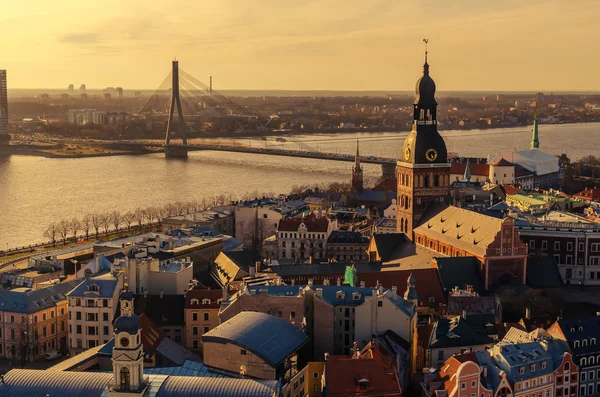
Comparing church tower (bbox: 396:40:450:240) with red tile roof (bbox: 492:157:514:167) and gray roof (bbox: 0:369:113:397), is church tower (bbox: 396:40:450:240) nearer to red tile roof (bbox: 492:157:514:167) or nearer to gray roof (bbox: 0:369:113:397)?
gray roof (bbox: 0:369:113:397)

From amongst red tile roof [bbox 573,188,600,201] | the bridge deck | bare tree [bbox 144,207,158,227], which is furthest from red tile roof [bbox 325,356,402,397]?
the bridge deck

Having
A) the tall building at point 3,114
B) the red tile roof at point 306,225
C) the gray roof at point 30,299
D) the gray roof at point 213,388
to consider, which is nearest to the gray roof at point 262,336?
the gray roof at point 213,388

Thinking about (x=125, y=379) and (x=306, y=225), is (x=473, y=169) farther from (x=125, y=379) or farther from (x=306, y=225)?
(x=125, y=379)

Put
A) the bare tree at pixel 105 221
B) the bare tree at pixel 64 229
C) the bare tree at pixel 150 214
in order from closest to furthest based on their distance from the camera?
the bare tree at pixel 64 229, the bare tree at pixel 105 221, the bare tree at pixel 150 214

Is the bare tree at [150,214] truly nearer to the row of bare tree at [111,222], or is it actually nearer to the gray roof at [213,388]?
the row of bare tree at [111,222]

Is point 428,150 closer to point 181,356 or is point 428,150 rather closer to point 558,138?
point 181,356

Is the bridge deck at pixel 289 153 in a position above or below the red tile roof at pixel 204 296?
above

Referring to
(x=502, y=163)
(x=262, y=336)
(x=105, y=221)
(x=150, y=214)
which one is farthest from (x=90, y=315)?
(x=502, y=163)
